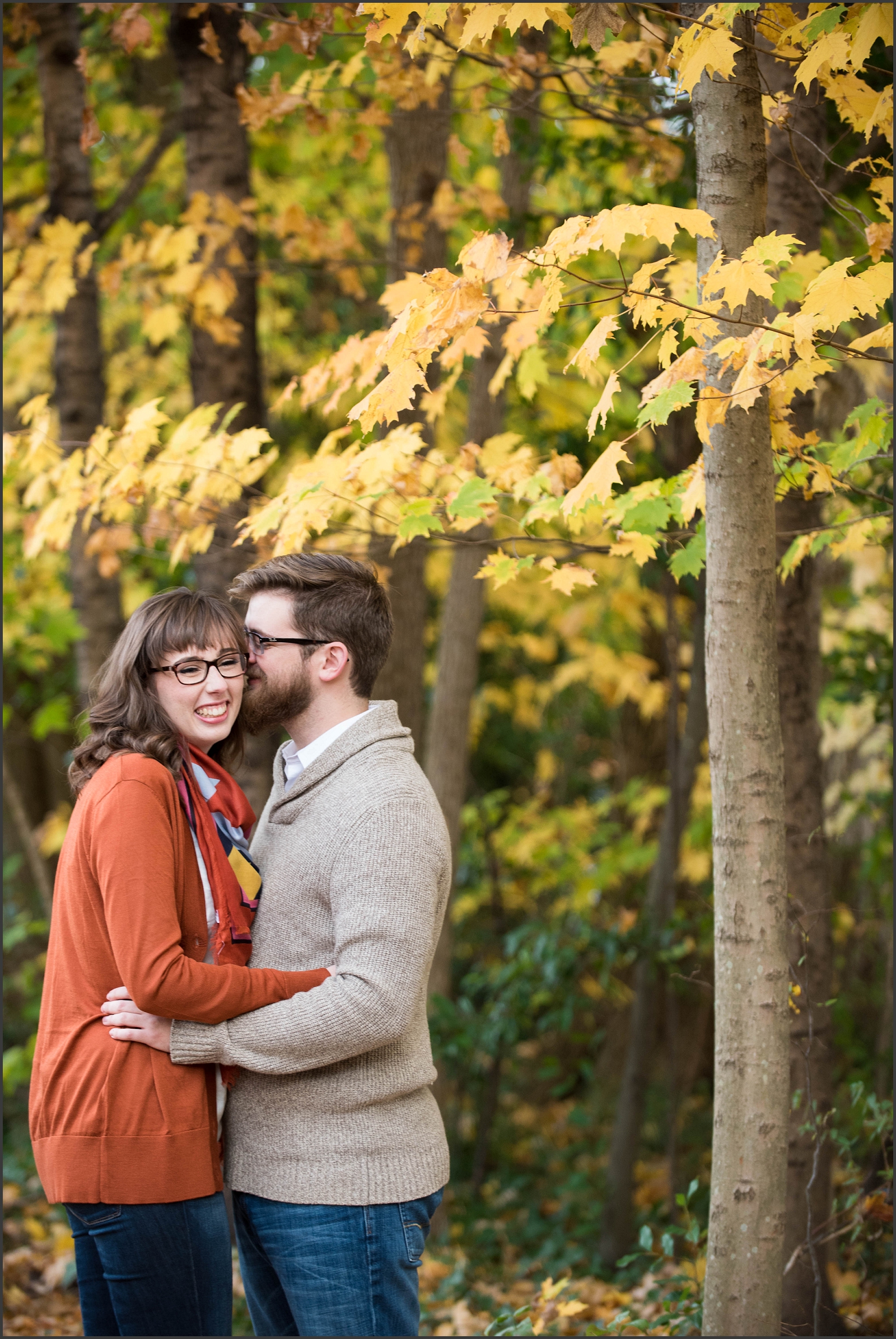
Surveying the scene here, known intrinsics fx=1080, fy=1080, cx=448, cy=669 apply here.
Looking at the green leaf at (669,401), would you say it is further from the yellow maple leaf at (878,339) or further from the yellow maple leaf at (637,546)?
the yellow maple leaf at (637,546)

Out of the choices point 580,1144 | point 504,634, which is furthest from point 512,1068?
point 504,634

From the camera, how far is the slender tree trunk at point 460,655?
490 centimetres

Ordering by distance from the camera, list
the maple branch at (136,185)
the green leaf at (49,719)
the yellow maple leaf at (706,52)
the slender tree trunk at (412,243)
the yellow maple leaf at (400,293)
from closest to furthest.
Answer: the yellow maple leaf at (706,52)
the yellow maple leaf at (400,293)
the slender tree trunk at (412,243)
the maple branch at (136,185)
the green leaf at (49,719)

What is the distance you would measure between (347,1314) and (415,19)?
3462 mm

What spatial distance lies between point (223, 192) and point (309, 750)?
2865 millimetres

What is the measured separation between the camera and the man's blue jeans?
2.05m

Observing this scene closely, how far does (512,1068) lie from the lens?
303 inches

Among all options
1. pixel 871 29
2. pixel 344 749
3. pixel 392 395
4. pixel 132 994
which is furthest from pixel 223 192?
pixel 132 994

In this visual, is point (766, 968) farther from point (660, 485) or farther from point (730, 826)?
point (660, 485)

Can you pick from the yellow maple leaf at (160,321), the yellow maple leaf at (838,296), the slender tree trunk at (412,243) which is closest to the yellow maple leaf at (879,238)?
the yellow maple leaf at (838,296)

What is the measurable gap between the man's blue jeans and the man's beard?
97 cm

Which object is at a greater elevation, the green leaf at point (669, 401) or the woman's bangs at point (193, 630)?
the green leaf at point (669, 401)

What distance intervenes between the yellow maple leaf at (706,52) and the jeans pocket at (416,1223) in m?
2.25

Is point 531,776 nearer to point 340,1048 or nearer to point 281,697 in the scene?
point 281,697
